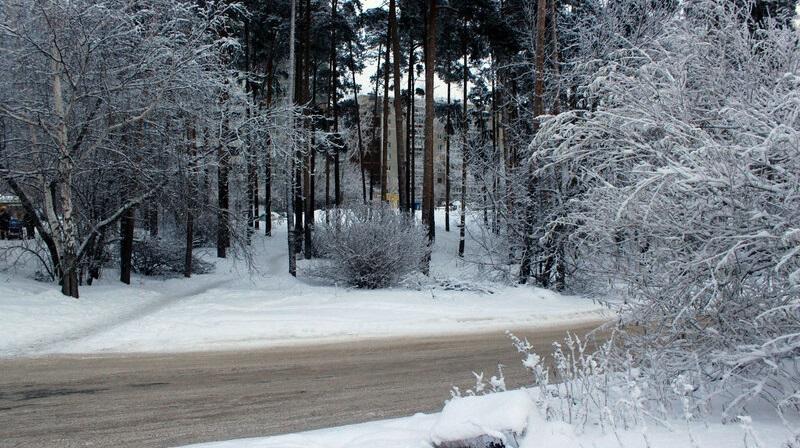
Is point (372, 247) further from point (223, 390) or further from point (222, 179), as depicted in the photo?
point (223, 390)

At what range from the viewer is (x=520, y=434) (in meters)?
4.16

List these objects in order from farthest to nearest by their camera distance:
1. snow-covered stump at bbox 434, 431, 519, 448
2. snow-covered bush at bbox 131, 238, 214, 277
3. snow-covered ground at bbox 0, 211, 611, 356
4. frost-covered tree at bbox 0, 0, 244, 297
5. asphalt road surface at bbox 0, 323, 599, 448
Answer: snow-covered bush at bbox 131, 238, 214, 277 → frost-covered tree at bbox 0, 0, 244, 297 → snow-covered ground at bbox 0, 211, 611, 356 → asphalt road surface at bbox 0, 323, 599, 448 → snow-covered stump at bbox 434, 431, 519, 448

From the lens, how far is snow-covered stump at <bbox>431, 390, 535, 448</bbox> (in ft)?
13.4

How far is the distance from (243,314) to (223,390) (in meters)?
5.64

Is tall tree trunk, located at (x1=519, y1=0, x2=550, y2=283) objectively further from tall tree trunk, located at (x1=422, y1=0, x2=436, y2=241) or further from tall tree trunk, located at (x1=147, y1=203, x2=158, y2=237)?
tall tree trunk, located at (x1=147, y1=203, x2=158, y2=237)

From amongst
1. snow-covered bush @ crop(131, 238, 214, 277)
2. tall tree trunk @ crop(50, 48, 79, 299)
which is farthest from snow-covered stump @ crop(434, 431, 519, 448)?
snow-covered bush @ crop(131, 238, 214, 277)

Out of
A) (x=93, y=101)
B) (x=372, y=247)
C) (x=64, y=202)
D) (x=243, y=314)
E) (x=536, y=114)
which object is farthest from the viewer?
(x=536, y=114)

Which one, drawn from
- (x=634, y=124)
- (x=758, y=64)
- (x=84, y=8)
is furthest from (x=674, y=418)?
(x=84, y=8)

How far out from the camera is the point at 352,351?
955cm

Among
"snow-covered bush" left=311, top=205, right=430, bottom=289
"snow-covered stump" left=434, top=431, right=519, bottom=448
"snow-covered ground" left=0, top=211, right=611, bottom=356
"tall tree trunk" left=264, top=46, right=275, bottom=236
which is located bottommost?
"snow-covered ground" left=0, top=211, right=611, bottom=356

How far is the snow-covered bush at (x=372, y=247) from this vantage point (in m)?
16.3

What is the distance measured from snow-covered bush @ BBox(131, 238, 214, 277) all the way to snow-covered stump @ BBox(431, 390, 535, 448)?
16.9 metres

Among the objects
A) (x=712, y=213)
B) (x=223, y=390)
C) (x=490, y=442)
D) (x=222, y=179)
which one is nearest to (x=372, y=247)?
(x=222, y=179)

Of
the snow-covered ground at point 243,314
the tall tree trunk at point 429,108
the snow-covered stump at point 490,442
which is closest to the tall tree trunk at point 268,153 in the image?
the snow-covered ground at point 243,314
